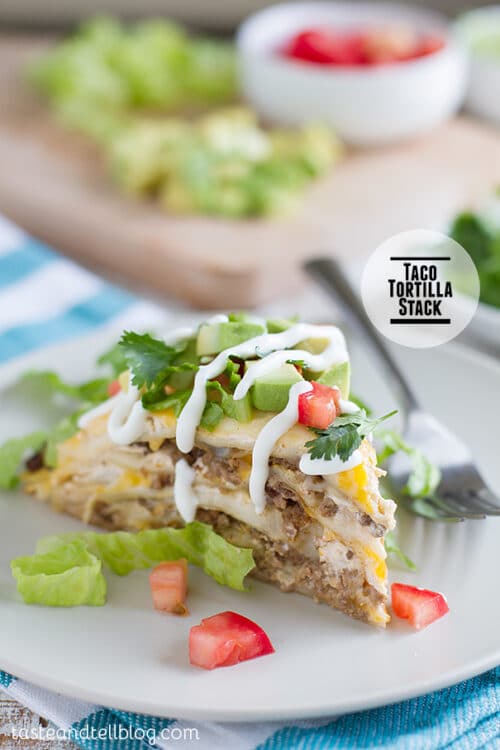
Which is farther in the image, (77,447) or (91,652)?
(77,447)

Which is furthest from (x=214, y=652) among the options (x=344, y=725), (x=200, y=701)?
(x=344, y=725)

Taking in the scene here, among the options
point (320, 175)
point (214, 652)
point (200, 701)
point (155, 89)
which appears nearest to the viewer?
point (200, 701)

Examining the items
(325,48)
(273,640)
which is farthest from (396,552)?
(325,48)

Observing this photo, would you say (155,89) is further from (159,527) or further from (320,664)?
(320,664)

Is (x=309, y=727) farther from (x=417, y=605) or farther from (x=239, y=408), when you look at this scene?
(x=239, y=408)

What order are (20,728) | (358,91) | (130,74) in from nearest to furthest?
(20,728), (358,91), (130,74)
